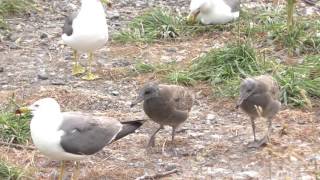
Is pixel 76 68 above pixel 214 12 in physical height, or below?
below

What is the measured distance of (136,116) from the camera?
7898 millimetres

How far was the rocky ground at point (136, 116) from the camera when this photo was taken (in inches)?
258

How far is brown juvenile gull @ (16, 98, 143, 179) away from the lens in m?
6.04

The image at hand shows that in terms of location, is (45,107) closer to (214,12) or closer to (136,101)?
(136,101)

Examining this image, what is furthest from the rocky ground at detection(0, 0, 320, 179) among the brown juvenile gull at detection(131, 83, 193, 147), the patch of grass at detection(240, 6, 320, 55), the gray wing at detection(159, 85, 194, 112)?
the patch of grass at detection(240, 6, 320, 55)

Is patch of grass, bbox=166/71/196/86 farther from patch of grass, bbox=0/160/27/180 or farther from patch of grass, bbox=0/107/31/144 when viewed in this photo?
patch of grass, bbox=0/160/27/180

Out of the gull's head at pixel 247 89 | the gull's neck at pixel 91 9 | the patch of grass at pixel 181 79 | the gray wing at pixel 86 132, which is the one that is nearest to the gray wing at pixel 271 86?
the gull's head at pixel 247 89

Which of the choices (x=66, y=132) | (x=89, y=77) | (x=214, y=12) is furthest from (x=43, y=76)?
(x=66, y=132)

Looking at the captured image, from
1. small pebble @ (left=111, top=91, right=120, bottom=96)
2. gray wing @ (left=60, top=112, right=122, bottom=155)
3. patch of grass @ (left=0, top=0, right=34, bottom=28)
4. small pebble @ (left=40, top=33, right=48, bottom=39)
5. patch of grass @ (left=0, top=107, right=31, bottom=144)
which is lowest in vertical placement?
small pebble @ (left=111, top=91, right=120, bottom=96)

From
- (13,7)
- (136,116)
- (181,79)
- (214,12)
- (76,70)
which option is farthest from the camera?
(13,7)

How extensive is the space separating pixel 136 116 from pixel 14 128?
1.29m

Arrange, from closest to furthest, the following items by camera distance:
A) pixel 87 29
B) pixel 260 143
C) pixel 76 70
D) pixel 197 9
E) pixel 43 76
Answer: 1. pixel 260 143
2. pixel 87 29
3. pixel 43 76
4. pixel 76 70
5. pixel 197 9

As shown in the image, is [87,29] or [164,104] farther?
[87,29]

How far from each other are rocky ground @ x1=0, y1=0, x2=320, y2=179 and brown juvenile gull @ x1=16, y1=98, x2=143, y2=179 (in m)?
0.36
